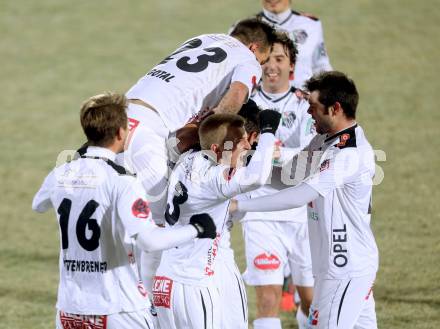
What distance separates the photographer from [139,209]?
Result: 19.2 ft

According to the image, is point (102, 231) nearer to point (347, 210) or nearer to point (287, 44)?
point (347, 210)

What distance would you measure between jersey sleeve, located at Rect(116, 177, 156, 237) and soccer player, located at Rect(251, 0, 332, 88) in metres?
5.58

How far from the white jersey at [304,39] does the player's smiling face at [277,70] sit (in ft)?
6.03

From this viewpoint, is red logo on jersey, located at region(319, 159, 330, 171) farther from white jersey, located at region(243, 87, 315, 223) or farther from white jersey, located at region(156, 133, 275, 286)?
white jersey, located at region(243, 87, 315, 223)

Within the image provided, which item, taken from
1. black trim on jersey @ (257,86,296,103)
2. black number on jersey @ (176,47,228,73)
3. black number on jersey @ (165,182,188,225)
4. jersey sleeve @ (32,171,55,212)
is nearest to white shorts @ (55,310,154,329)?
jersey sleeve @ (32,171,55,212)

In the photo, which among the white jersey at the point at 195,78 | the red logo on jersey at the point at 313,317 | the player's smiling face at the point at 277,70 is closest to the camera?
the red logo on jersey at the point at 313,317

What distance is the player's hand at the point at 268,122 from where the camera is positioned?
23.0 feet

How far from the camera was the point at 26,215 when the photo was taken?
1370 cm

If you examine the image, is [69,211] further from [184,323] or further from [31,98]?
[31,98]

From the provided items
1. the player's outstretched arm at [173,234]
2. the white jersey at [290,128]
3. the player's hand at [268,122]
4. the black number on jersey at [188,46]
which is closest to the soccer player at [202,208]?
the player's hand at [268,122]

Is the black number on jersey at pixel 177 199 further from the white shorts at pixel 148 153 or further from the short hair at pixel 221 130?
the white shorts at pixel 148 153

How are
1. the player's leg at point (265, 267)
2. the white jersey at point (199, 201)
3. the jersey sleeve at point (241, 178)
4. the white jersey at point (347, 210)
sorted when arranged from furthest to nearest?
the player's leg at point (265, 267), the white jersey at point (347, 210), the white jersey at point (199, 201), the jersey sleeve at point (241, 178)

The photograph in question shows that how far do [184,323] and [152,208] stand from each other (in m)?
1.14

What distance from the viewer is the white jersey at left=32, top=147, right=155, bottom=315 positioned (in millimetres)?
5934
